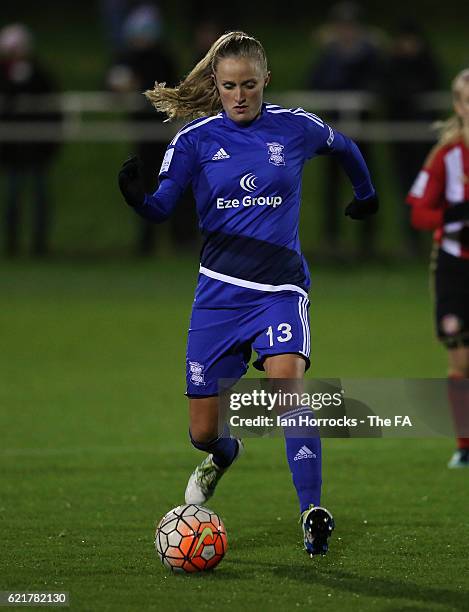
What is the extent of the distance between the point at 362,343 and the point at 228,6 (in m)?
11.6

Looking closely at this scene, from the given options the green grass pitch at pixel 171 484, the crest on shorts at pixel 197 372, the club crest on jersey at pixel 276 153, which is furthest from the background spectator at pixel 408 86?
the crest on shorts at pixel 197 372

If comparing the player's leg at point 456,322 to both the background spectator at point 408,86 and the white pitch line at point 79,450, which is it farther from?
the background spectator at point 408,86

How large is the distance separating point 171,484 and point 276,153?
Answer: 93.1 inches

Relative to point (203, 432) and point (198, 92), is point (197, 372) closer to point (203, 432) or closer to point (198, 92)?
point (203, 432)

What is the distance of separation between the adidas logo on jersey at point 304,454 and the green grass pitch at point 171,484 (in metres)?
0.45

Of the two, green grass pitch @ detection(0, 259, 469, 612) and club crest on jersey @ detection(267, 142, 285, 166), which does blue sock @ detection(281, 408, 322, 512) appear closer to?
green grass pitch @ detection(0, 259, 469, 612)

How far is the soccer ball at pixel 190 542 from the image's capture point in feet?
21.0

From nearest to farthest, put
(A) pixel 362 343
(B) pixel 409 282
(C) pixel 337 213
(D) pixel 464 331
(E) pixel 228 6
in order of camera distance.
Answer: (D) pixel 464 331
(A) pixel 362 343
(B) pixel 409 282
(C) pixel 337 213
(E) pixel 228 6

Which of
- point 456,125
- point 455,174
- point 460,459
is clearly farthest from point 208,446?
point 456,125

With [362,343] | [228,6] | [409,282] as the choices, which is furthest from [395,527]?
[228,6]

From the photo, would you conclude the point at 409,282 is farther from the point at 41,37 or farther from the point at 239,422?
the point at 41,37

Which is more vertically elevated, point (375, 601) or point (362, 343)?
point (362, 343)

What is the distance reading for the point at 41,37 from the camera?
33531mm

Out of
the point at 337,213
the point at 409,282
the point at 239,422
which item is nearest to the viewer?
the point at 239,422
